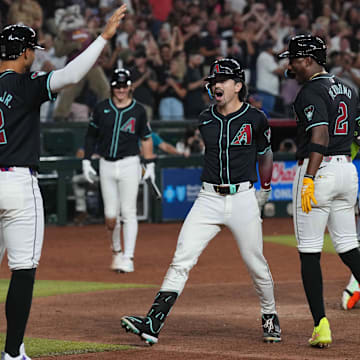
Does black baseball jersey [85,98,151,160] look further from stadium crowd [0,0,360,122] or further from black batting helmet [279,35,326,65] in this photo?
stadium crowd [0,0,360,122]

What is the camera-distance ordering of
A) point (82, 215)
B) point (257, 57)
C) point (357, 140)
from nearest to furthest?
1. point (357, 140)
2. point (82, 215)
3. point (257, 57)

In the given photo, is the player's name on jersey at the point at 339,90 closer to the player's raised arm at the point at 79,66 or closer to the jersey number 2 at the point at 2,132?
the player's raised arm at the point at 79,66

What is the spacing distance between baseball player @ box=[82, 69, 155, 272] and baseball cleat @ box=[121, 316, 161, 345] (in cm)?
488

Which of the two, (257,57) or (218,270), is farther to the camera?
(257,57)

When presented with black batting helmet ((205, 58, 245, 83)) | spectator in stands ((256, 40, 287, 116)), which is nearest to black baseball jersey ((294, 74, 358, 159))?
black batting helmet ((205, 58, 245, 83))

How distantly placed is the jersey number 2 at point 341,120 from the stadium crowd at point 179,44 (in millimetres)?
10009

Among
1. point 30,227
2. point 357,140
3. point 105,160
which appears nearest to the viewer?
point 30,227

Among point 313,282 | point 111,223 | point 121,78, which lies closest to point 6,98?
point 313,282

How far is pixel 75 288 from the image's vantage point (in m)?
9.99

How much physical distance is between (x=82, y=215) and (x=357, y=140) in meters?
9.91

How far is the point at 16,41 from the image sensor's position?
549 centimetres

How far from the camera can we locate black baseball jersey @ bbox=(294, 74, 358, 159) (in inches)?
248

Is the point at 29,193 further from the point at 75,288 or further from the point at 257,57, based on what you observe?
the point at 257,57

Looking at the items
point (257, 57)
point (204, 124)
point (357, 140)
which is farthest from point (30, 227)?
point (257, 57)
